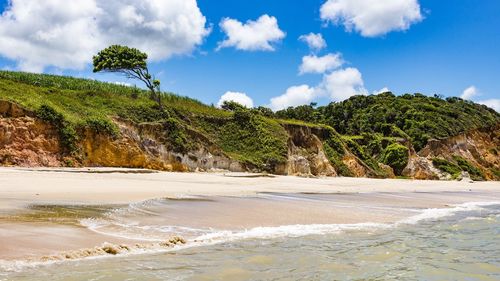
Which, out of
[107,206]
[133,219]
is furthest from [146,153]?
[133,219]

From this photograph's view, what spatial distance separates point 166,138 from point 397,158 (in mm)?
34355

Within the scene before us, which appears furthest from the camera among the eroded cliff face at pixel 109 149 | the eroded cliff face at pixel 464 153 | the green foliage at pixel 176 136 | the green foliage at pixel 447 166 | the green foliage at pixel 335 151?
the green foliage at pixel 447 166

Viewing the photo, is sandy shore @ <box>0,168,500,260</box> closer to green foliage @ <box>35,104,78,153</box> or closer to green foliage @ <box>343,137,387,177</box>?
green foliage @ <box>35,104,78,153</box>

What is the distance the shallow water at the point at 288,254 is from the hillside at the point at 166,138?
16.0 m

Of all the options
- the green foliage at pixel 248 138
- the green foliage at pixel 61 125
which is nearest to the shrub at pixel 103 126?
the green foliage at pixel 61 125

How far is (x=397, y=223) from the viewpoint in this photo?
42.1 feet

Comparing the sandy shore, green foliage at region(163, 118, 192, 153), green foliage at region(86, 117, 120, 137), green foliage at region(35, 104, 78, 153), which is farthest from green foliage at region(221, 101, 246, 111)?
the sandy shore

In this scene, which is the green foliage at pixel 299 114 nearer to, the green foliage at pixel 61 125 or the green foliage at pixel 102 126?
the green foliage at pixel 102 126

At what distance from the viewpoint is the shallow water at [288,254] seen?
598 cm

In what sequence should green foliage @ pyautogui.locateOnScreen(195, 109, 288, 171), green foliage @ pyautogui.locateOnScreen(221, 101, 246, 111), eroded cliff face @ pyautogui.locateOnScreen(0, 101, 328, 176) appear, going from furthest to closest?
green foliage @ pyautogui.locateOnScreen(221, 101, 246, 111), green foliage @ pyautogui.locateOnScreen(195, 109, 288, 171), eroded cliff face @ pyautogui.locateOnScreen(0, 101, 328, 176)

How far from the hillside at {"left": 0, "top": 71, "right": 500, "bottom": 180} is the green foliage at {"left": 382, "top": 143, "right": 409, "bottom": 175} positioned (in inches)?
4.9

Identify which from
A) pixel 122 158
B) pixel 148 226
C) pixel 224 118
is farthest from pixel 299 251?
pixel 224 118

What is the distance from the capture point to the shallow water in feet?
19.6

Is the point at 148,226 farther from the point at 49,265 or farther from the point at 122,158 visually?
the point at 122,158
